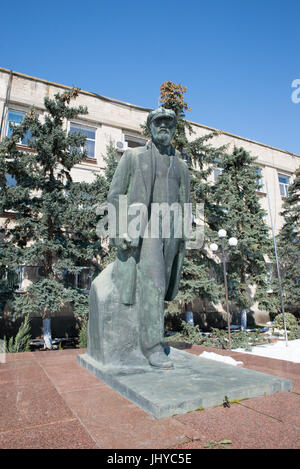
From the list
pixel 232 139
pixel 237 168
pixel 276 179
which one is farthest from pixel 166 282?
pixel 276 179

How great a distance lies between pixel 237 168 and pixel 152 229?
1186cm

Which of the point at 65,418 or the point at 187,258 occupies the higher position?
the point at 187,258

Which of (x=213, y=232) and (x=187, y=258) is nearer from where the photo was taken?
(x=187, y=258)

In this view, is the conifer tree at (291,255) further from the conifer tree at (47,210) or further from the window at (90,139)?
the window at (90,139)

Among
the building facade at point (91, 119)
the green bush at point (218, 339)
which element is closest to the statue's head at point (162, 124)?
the green bush at point (218, 339)

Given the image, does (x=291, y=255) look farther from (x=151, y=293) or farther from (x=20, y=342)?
(x=151, y=293)

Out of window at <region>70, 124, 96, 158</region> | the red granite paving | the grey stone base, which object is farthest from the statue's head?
window at <region>70, 124, 96, 158</region>

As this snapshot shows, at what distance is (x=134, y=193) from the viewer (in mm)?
3389

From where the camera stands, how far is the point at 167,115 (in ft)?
10.9

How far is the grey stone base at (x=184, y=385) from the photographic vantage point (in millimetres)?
2041

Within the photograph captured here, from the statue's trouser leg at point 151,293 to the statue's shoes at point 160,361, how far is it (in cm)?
5

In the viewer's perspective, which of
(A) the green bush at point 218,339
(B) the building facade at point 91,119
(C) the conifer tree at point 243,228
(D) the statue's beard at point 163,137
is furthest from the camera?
(B) the building facade at point 91,119
